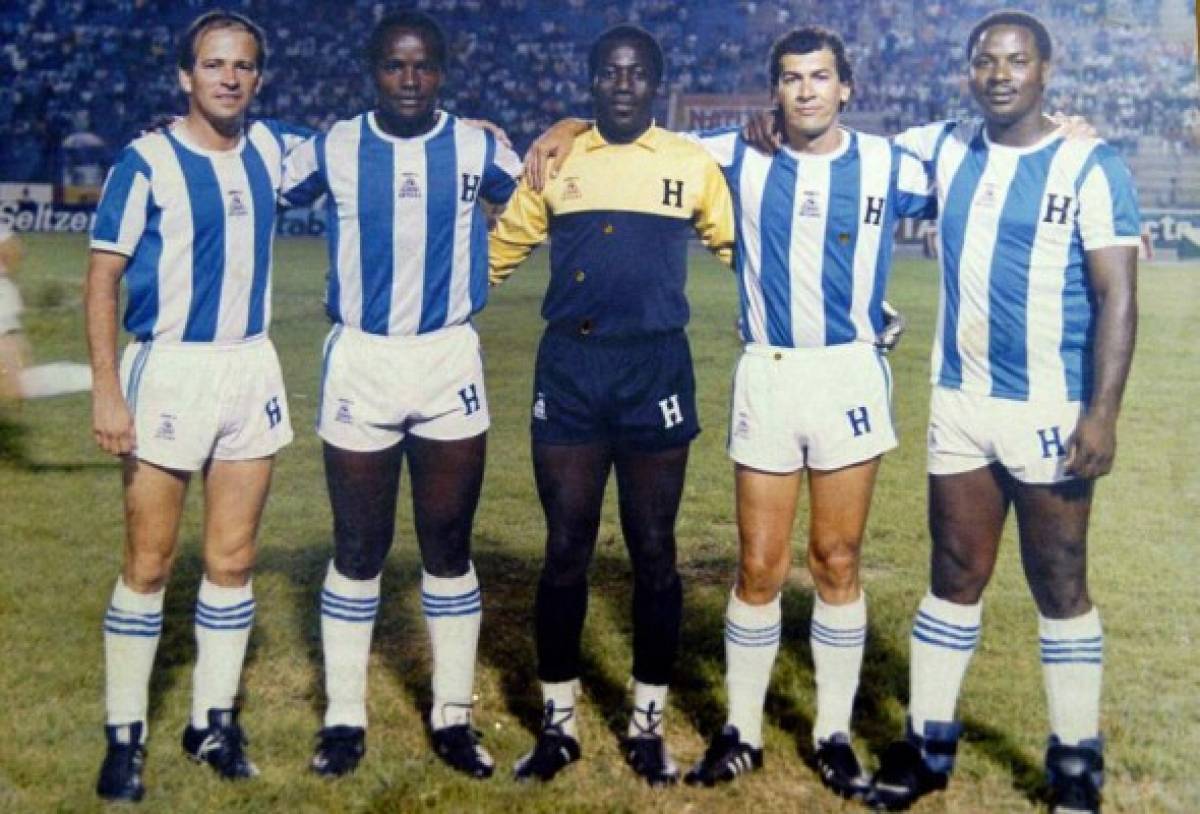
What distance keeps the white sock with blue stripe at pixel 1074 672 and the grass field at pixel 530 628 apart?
14 cm

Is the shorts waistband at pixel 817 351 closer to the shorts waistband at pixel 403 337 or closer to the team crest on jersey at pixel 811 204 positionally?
the team crest on jersey at pixel 811 204

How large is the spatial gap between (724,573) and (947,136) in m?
1.55

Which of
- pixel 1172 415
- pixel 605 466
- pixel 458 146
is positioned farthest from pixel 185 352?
pixel 1172 415

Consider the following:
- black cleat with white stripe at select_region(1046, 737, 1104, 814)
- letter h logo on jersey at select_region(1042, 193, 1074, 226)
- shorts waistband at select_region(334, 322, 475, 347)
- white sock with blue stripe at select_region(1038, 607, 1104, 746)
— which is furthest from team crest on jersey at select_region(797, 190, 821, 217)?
black cleat with white stripe at select_region(1046, 737, 1104, 814)

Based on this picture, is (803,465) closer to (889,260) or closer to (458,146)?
(889,260)

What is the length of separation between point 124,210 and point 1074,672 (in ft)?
7.50

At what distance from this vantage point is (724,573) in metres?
4.17

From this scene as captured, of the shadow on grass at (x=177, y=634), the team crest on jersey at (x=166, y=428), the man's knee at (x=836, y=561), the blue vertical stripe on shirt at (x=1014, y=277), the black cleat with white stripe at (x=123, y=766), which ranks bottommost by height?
the black cleat with white stripe at (x=123, y=766)

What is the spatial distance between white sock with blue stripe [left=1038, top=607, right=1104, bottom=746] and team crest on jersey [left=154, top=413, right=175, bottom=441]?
6.44 ft

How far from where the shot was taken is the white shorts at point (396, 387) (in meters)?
3.25

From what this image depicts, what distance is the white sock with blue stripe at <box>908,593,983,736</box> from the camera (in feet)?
10.5

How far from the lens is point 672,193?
3.16 meters

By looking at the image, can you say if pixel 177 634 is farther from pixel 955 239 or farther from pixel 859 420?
pixel 955 239

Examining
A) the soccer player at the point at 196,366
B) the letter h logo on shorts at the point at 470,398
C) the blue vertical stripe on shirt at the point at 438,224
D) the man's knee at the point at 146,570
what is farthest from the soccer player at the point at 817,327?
the man's knee at the point at 146,570
